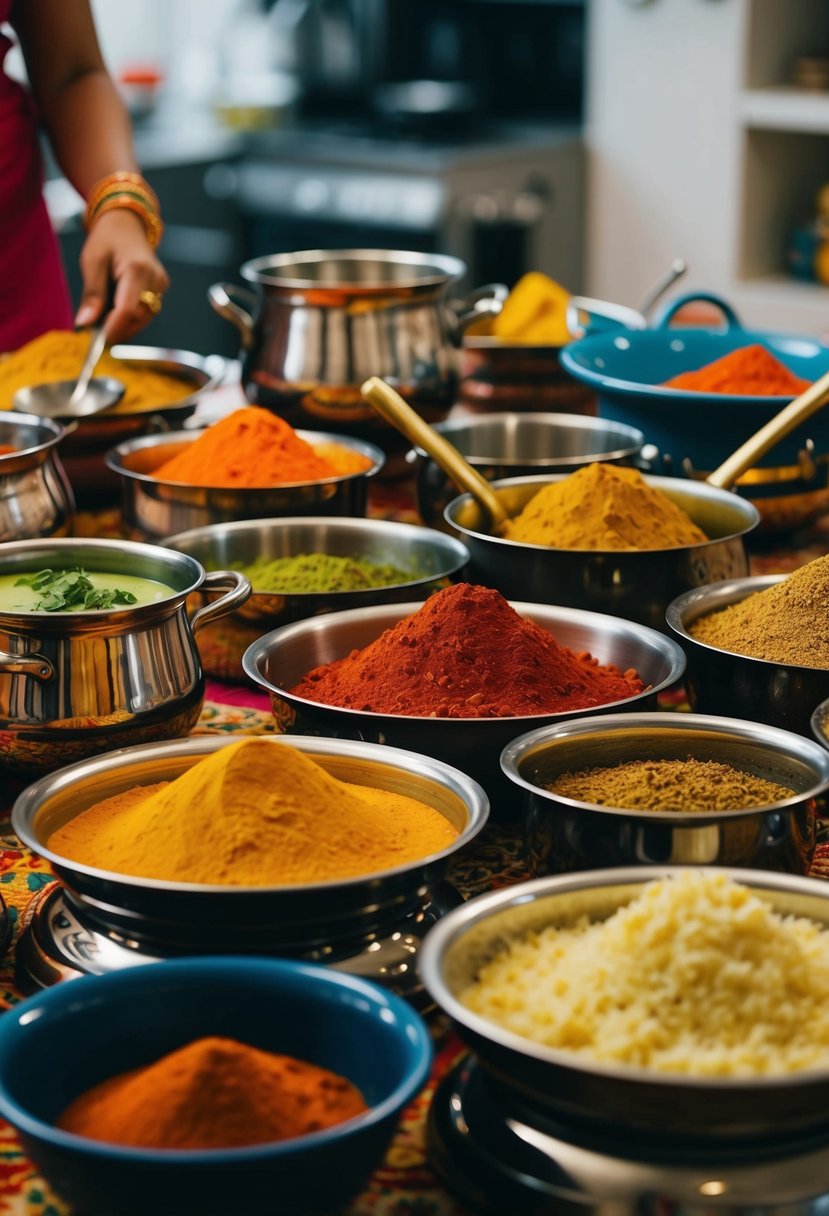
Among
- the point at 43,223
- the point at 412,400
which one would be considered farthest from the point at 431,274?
the point at 43,223

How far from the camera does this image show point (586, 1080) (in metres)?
0.64

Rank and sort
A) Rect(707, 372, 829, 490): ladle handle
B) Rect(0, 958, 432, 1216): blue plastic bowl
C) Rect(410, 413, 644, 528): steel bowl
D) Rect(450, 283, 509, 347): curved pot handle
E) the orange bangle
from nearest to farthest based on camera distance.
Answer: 1. Rect(0, 958, 432, 1216): blue plastic bowl
2. Rect(707, 372, 829, 490): ladle handle
3. Rect(410, 413, 644, 528): steel bowl
4. Rect(450, 283, 509, 347): curved pot handle
5. the orange bangle

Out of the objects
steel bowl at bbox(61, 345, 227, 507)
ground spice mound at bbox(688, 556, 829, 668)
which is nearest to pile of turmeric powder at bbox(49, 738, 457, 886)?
ground spice mound at bbox(688, 556, 829, 668)

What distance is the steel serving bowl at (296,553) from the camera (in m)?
1.28

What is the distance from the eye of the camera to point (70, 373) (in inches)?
70.5

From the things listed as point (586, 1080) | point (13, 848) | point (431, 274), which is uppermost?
point (431, 274)

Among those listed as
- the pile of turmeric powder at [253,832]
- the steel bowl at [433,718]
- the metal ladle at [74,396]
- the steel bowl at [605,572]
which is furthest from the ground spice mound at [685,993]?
the metal ladle at [74,396]

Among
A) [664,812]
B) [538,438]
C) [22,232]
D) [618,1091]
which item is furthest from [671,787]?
[22,232]

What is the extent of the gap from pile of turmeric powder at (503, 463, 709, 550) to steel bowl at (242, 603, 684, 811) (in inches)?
3.9

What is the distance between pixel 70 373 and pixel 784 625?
969 millimetres

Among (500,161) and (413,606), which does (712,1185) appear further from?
(500,161)

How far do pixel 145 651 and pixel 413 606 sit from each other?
0.26 m

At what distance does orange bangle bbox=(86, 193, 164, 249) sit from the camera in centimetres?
199

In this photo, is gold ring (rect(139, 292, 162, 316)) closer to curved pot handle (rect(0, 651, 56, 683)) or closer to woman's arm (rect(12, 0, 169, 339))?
woman's arm (rect(12, 0, 169, 339))
